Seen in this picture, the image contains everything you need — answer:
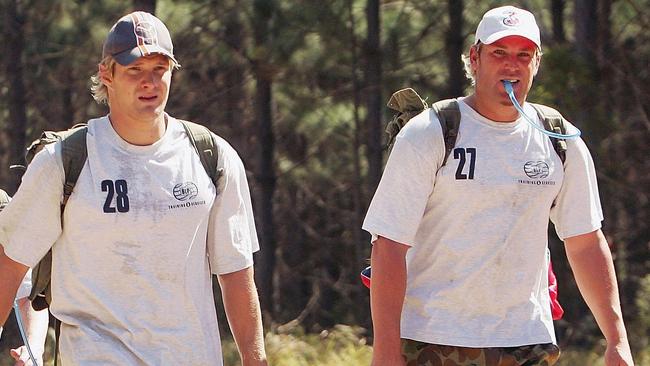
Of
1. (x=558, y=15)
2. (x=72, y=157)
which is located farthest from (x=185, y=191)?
(x=558, y=15)

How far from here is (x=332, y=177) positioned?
1945 cm

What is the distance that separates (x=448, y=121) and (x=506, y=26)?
1.31ft

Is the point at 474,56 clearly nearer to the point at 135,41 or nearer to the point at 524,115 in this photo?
the point at 524,115

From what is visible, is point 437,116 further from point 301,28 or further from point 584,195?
point 301,28

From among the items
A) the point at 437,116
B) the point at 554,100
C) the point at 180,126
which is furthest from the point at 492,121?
the point at 554,100

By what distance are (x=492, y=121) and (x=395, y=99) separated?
42 centimetres

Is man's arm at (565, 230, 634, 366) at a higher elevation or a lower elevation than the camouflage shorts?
higher

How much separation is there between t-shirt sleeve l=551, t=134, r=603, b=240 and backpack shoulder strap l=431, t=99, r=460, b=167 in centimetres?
45

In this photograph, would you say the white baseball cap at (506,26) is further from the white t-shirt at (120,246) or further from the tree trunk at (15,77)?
the tree trunk at (15,77)

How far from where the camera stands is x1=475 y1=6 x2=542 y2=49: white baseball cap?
4422 millimetres

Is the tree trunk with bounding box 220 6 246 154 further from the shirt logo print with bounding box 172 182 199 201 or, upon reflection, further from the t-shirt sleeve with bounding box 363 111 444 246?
the shirt logo print with bounding box 172 182 199 201

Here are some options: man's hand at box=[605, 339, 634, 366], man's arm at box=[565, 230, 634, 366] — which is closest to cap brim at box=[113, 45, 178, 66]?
man's arm at box=[565, 230, 634, 366]

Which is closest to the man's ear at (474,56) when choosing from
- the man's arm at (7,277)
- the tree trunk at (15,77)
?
the man's arm at (7,277)

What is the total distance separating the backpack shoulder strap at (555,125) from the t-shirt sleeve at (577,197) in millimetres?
37
